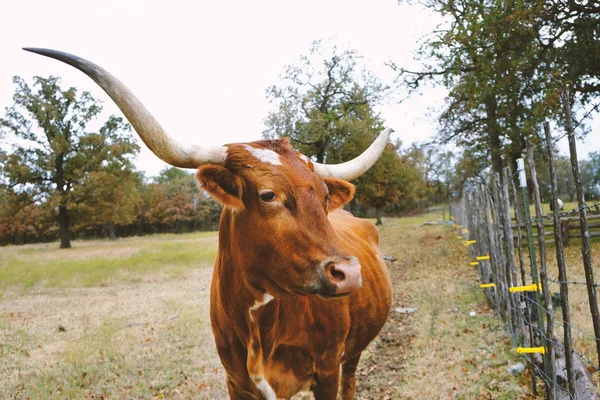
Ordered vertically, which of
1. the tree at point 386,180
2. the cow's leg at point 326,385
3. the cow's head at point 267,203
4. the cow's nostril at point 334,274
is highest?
the tree at point 386,180

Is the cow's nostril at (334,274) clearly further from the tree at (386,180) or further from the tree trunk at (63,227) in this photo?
the tree trunk at (63,227)

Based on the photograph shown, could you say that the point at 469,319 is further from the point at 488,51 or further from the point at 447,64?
the point at 447,64

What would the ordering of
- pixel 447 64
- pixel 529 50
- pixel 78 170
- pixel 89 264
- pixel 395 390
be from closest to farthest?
pixel 395 390, pixel 529 50, pixel 447 64, pixel 89 264, pixel 78 170

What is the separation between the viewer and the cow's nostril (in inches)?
79.8

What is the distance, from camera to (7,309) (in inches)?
427

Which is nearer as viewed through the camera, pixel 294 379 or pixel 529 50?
pixel 294 379

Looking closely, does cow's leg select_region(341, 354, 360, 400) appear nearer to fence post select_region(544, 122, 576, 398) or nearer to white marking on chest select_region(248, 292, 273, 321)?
fence post select_region(544, 122, 576, 398)

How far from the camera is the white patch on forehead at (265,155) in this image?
7.98 ft

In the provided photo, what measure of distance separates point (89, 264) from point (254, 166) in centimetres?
1766

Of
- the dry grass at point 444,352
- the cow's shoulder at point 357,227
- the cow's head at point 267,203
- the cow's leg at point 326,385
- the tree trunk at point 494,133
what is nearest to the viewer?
the cow's head at point 267,203

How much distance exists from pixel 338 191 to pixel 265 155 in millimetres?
746

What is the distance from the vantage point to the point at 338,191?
2992mm

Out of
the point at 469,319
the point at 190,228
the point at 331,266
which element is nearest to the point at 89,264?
the point at 469,319

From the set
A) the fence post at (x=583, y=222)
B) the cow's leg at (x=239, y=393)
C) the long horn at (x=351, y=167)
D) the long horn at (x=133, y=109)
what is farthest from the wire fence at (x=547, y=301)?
the long horn at (x=133, y=109)
